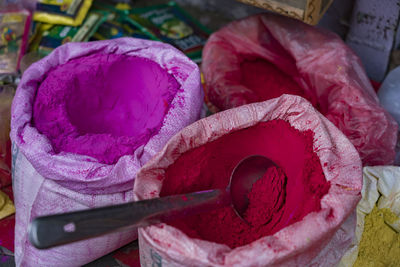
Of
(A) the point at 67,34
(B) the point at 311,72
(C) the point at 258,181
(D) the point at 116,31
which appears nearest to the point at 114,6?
(D) the point at 116,31

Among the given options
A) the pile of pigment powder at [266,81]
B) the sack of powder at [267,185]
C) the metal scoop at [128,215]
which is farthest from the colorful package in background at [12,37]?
the metal scoop at [128,215]

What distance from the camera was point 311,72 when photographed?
1.37 metres

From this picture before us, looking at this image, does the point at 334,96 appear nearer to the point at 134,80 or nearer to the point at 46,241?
the point at 134,80

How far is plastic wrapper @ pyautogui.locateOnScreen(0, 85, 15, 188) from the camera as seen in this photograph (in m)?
1.32

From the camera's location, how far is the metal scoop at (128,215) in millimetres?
654

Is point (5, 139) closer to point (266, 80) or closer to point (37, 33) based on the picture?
point (37, 33)

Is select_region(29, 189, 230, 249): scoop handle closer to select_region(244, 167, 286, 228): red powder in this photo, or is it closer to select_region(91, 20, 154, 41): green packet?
select_region(244, 167, 286, 228): red powder

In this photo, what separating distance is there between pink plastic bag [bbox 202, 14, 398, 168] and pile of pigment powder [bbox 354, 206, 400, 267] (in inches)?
6.9

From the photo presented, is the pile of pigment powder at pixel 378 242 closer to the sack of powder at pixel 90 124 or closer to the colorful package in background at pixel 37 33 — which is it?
the sack of powder at pixel 90 124

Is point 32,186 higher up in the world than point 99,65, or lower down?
lower down

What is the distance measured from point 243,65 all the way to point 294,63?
176 mm

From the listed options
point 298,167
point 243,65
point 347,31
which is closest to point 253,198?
point 298,167

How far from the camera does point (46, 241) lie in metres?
0.65

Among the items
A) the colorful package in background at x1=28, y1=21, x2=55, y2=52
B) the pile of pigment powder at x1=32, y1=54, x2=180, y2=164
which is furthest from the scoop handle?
the colorful package in background at x1=28, y1=21, x2=55, y2=52
